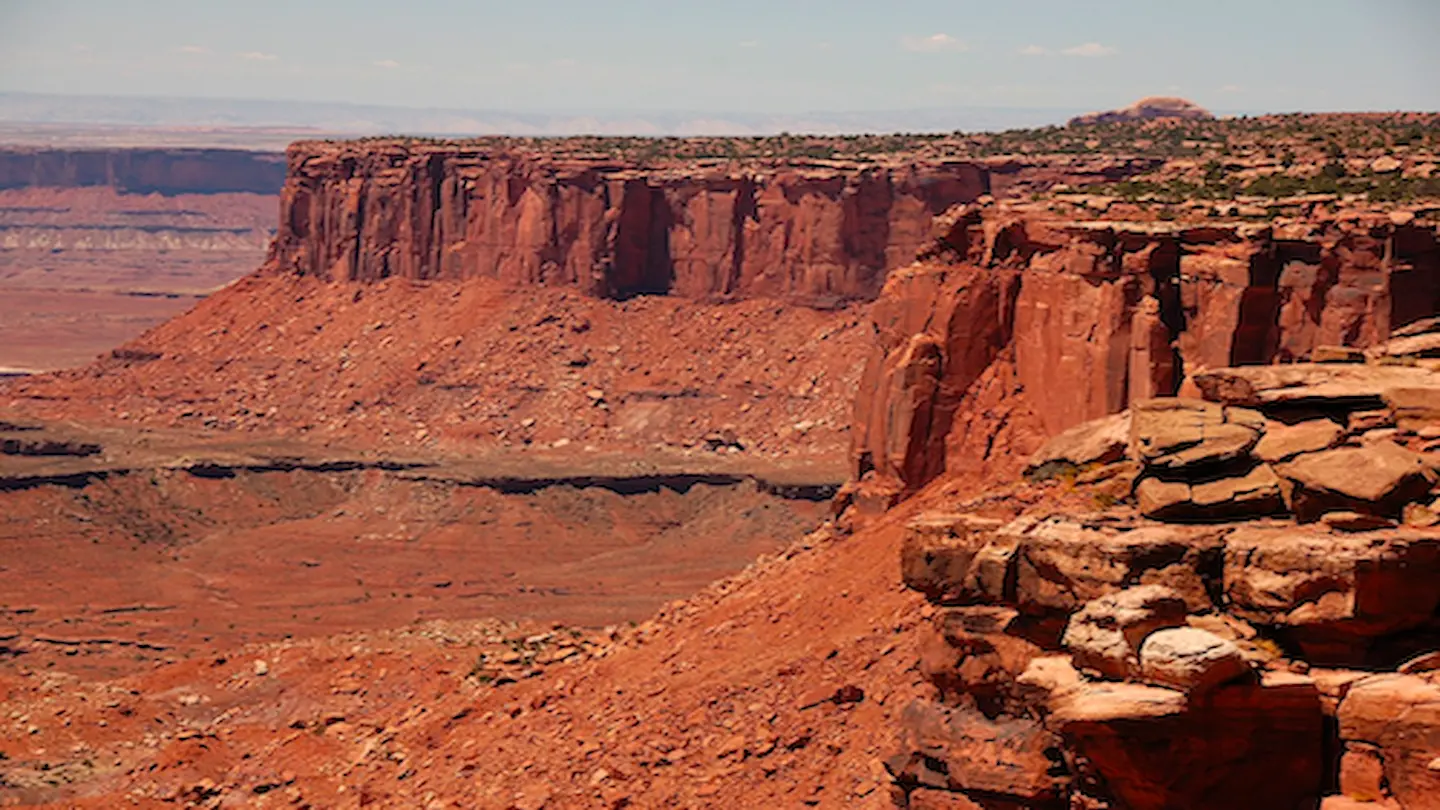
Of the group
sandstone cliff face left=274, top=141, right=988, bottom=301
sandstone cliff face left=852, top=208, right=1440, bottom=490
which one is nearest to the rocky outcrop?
sandstone cliff face left=274, top=141, right=988, bottom=301

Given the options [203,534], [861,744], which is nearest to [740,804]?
[861,744]

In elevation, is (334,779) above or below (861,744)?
below

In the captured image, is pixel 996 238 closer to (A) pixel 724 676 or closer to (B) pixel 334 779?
(A) pixel 724 676

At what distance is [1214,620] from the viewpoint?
22.3 m

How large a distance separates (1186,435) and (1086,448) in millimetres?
4123

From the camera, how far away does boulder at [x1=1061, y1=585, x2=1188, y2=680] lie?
2181 cm

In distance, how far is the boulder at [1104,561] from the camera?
2270 centimetres

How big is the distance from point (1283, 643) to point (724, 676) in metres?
17.1

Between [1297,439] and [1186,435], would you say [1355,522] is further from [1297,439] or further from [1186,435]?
[1186,435]

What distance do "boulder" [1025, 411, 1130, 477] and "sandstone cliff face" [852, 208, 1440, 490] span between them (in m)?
7.27

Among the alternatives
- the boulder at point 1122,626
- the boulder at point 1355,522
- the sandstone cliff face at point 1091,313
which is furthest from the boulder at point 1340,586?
the sandstone cliff face at point 1091,313

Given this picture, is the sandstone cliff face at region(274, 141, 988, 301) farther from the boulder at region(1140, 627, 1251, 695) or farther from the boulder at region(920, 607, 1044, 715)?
the boulder at region(1140, 627, 1251, 695)

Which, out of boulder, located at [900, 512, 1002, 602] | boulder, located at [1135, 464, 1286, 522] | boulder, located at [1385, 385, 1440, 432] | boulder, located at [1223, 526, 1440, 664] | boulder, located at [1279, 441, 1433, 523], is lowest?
boulder, located at [900, 512, 1002, 602]

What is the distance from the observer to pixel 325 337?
112 metres
